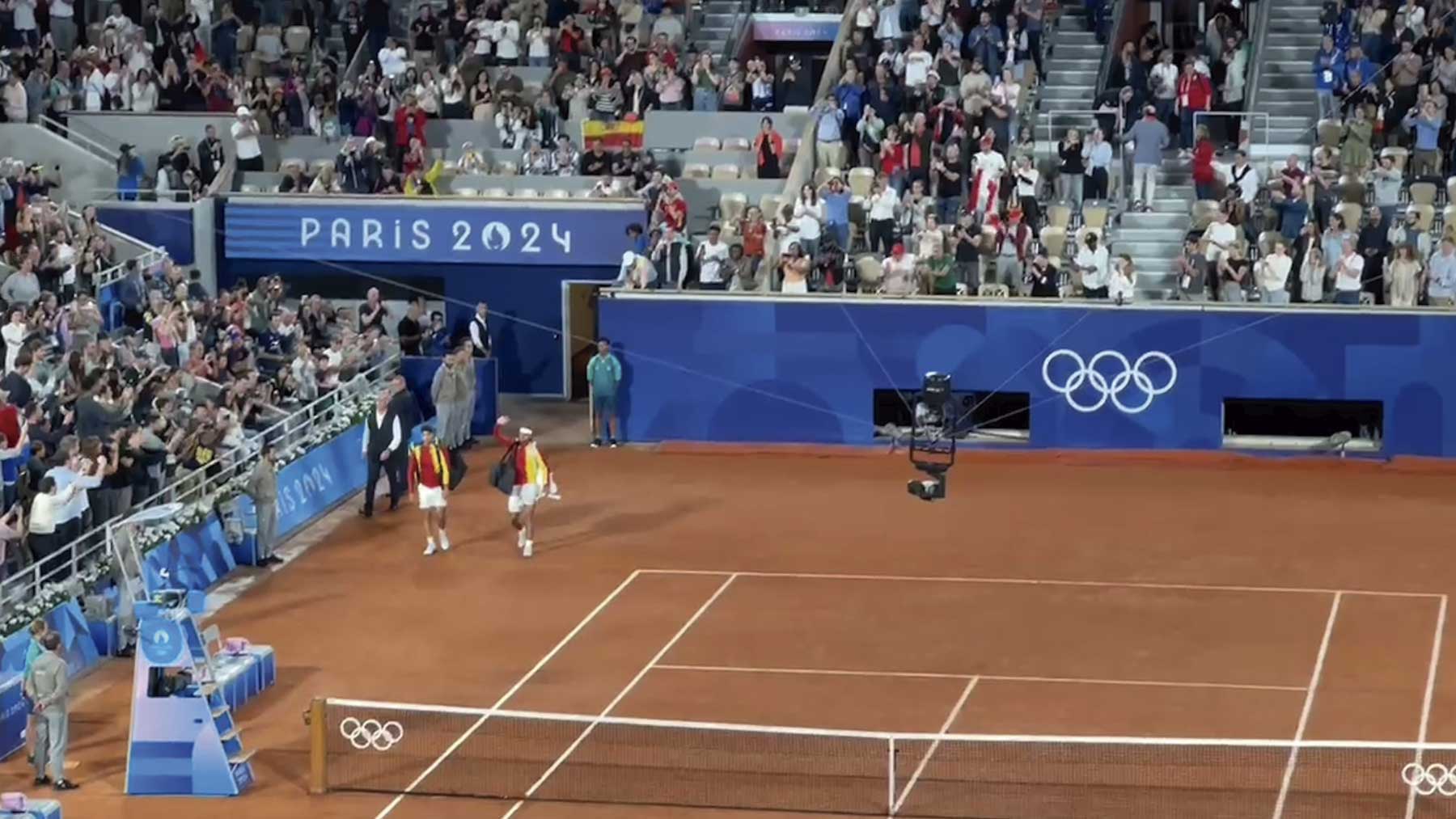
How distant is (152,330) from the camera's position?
36.7 metres

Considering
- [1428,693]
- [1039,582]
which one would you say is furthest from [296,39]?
[1428,693]

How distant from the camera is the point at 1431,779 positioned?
2233 centimetres

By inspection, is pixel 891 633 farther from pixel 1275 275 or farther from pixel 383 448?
pixel 1275 275

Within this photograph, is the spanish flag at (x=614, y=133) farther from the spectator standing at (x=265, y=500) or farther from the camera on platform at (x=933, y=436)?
the spectator standing at (x=265, y=500)

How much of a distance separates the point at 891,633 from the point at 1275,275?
11933 millimetres

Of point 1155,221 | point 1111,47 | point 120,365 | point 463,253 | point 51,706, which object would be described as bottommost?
point 51,706

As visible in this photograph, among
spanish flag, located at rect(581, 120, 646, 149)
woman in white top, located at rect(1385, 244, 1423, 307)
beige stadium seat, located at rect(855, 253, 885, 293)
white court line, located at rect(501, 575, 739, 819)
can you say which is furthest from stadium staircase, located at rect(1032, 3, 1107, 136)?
white court line, located at rect(501, 575, 739, 819)

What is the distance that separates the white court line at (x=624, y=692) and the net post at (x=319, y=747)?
175 centimetres

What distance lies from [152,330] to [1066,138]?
47.4ft

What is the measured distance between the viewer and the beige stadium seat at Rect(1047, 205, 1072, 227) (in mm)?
40125

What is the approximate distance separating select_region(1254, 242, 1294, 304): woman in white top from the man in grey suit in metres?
20.4

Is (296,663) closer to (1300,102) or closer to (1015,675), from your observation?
(1015,675)

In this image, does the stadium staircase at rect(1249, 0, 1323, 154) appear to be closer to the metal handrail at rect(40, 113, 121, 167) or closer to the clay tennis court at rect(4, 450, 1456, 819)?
the clay tennis court at rect(4, 450, 1456, 819)

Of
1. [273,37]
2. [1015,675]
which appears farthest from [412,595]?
[273,37]
